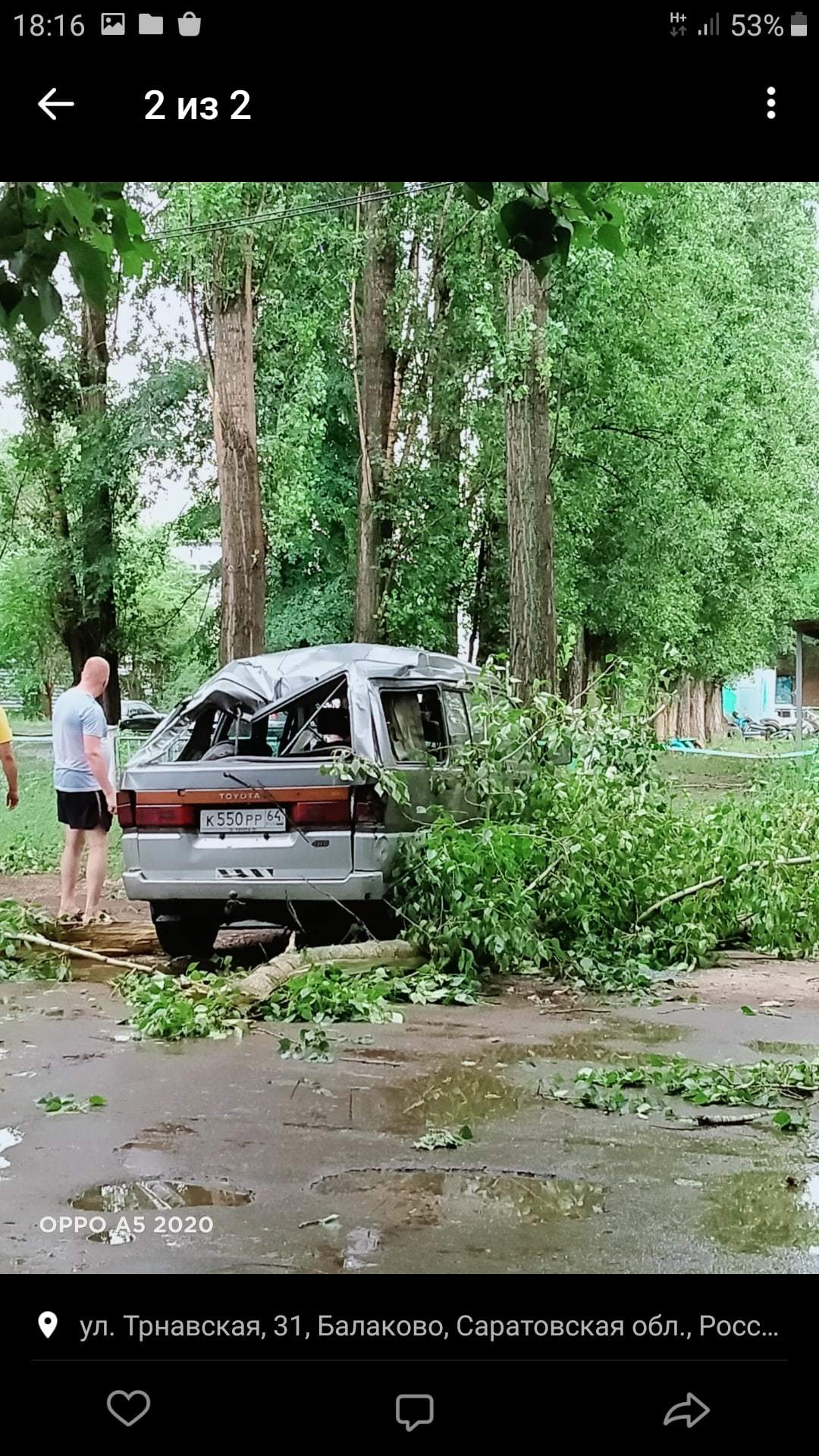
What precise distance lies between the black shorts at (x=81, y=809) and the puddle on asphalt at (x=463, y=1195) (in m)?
3.14

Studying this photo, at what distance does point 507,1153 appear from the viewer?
9.02ft

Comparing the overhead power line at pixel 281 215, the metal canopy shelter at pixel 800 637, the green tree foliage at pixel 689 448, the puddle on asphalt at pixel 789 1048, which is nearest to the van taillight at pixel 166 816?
the overhead power line at pixel 281 215

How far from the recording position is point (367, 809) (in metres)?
4.65

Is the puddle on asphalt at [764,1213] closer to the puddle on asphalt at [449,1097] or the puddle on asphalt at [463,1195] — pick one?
the puddle on asphalt at [463,1195]

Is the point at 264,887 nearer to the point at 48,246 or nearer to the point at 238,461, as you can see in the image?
the point at 238,461

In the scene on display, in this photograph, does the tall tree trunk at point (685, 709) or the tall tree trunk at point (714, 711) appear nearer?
the tall tree trunk at point (685, 709)

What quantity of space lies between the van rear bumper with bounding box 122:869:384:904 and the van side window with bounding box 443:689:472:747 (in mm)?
896

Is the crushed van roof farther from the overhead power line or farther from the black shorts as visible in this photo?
the overhead power line

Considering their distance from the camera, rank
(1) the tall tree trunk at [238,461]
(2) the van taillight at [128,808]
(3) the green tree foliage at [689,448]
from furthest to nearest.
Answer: (3) the green tree foliage at [689,448] → (1) the tall tree trunk at [238,461] → (2) the van taillight at [128,808]

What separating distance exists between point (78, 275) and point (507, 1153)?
1949mm

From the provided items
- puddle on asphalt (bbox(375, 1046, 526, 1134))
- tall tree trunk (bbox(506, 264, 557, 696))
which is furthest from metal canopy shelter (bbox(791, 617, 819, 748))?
puddle on asphalt (bbox(375, 1046, 526, 1134))
